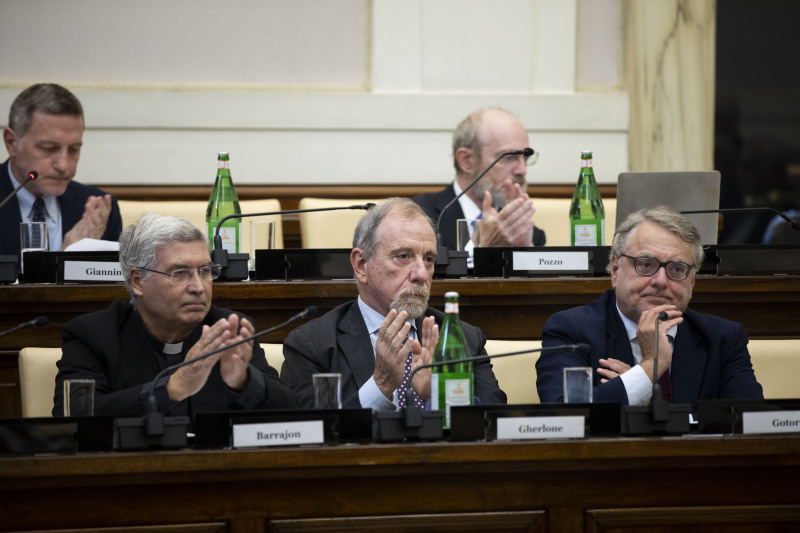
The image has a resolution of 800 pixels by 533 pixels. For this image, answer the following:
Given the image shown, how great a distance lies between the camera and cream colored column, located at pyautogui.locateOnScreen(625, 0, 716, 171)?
4410 millimetres

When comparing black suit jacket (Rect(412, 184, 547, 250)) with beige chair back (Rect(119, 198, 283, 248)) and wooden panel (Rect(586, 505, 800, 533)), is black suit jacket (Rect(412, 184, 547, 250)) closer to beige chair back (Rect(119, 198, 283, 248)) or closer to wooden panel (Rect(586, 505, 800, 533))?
beige chair back (Rect(119, 198, 283, 248))

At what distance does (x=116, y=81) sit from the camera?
14.1ft

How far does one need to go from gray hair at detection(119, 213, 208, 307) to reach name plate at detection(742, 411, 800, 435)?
1300 millimetres

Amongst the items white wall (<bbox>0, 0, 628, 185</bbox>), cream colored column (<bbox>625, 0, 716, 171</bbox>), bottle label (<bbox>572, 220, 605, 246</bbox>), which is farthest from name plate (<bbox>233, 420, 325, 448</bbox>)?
cream colored column (<bbox>625, 0, 716, 171</bbox>)

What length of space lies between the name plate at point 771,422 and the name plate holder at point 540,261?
3.53 ft

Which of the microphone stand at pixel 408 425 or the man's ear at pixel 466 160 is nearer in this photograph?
the microphone stand at pixel 408 425

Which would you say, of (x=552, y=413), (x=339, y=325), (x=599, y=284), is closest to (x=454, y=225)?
(x=599, y=284)

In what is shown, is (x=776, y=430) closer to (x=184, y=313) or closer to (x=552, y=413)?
(x=552, y=413)

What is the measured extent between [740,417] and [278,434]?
2.72 feet

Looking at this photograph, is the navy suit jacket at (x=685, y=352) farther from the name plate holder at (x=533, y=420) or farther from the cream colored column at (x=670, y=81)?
the cream colored column at (x=670, y=81)

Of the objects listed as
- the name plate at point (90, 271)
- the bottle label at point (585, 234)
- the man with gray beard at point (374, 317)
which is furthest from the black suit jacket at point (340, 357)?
the bottle label at point (585, 234)

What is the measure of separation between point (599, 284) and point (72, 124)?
1808 mm

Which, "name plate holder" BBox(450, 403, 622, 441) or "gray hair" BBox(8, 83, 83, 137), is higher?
"gray hair" BBox(8, 83, 83, 137)

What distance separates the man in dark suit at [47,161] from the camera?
11.2ft
